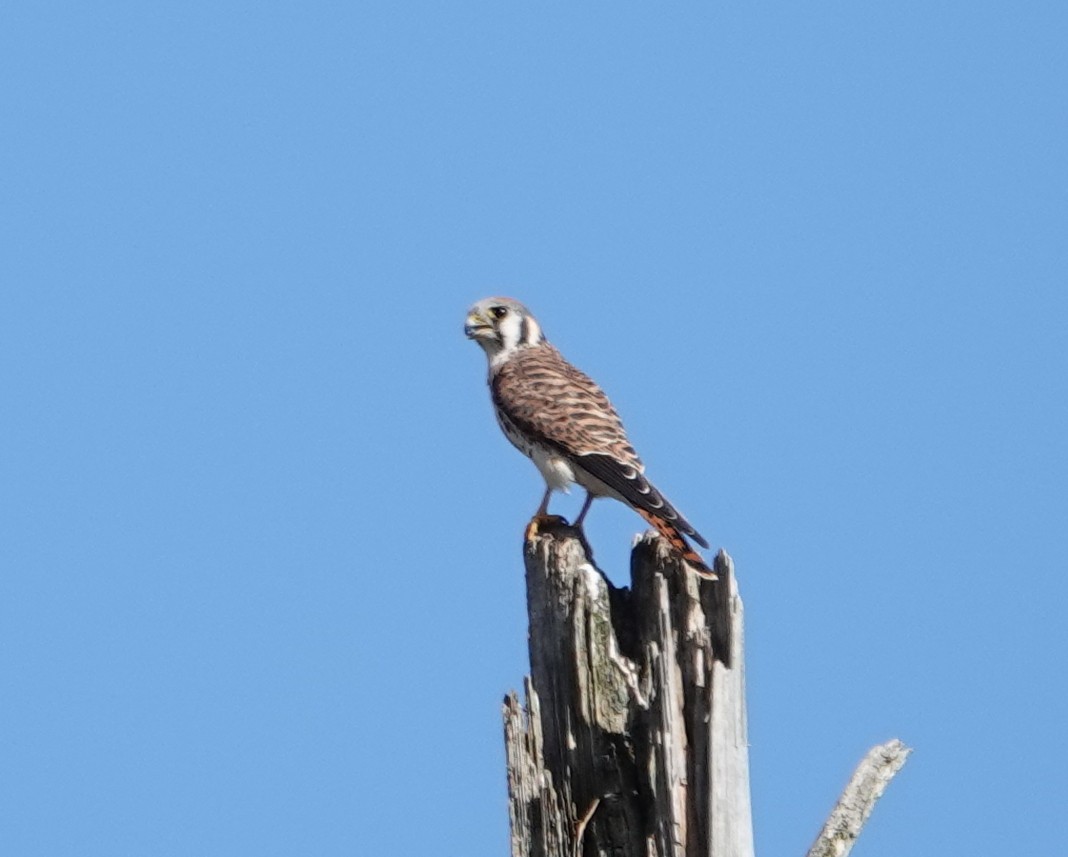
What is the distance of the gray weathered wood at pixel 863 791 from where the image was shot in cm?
454

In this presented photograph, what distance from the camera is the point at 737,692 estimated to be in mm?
4457

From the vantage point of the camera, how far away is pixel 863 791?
4543 millimetres

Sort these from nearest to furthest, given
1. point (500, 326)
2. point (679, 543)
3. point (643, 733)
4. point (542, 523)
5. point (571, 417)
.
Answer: point (643, 733) < point (679, 543) < point (542, 523) < point (571, 417) < point (500, 326)

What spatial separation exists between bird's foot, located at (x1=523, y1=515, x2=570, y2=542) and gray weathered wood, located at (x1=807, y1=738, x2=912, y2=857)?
76.9 inches

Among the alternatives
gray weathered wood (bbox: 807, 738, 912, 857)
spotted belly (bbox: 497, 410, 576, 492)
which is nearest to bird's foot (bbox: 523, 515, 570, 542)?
spotted belly (bbox: 497, 410, 576, 492)

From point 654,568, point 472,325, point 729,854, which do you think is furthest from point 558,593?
point 472,325

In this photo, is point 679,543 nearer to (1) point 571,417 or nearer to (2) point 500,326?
(1) point 571,417

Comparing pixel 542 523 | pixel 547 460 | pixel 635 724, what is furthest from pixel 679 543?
pixel 547 460

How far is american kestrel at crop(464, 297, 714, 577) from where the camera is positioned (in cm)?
699

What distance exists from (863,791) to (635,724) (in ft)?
1.99

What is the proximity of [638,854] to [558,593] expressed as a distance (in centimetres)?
77

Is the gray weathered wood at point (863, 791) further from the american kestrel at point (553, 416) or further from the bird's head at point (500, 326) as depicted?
the bird's head at point (500, 326)

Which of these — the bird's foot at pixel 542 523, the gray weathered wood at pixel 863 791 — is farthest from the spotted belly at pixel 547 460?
the gray weathered wood at pixel 863 791

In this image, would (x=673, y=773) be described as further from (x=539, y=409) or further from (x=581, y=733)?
(x=539, y=409)
